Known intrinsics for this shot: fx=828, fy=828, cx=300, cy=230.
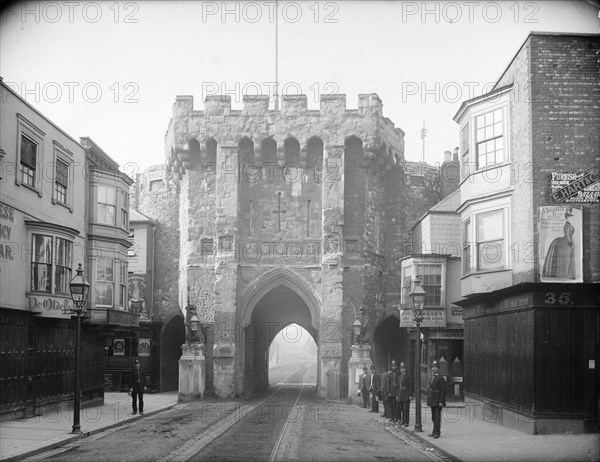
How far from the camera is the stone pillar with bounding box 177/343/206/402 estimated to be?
35.2 m

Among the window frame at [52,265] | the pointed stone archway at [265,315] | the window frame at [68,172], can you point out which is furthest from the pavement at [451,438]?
the pointed stone archway at [265,315]

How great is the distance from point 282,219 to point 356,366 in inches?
319

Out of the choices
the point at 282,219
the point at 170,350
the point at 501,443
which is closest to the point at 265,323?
the point at 170,350

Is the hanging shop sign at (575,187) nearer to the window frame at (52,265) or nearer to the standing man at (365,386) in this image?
the standing man at (365,386)

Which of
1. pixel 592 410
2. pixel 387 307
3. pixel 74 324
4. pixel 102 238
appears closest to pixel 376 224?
pixel 387 307

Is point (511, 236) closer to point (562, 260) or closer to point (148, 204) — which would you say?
point (562, 260)

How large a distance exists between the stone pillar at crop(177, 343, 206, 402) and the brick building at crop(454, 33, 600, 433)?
15.3m

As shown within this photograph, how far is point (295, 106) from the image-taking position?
39000mm

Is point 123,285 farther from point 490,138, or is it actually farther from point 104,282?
point 490,138

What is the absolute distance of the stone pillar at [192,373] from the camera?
35.2 meters

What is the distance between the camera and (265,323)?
48.1 metres

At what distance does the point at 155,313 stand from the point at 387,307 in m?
11.8

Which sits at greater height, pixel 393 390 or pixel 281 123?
pixel 281 123

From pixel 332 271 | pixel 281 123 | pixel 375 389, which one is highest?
pixel 281 123
